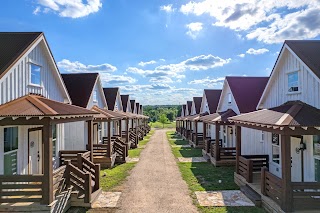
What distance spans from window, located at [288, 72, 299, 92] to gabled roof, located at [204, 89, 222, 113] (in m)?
15.7

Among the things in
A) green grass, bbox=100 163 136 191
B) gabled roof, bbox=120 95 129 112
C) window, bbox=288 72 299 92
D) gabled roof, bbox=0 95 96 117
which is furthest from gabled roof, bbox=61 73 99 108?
gabled roof, bbox=120 95 129 112

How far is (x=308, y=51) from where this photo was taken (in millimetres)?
10539

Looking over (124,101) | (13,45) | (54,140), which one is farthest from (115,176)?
(124,101)

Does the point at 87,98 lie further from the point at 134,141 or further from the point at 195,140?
the point at 195,140

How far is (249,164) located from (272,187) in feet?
8.04

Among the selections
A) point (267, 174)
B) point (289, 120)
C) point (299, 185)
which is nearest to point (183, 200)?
point (267, 174)

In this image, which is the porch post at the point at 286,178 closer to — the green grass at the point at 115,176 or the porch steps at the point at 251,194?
the porch steps at the point at 251,194

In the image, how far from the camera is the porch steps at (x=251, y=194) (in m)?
9.55

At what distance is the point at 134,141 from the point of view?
27688mm

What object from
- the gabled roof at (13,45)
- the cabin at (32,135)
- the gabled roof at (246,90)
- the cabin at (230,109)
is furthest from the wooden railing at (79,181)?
the gabled roof at (246,90)

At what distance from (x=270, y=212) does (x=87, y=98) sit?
13373 millimetres

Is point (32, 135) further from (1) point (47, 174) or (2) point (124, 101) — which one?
(2) point (124, 101)

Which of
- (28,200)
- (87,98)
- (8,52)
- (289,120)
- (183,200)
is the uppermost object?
(8,52)

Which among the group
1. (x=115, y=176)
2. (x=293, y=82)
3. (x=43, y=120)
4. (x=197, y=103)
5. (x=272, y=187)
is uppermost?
(x=197, y=103)
